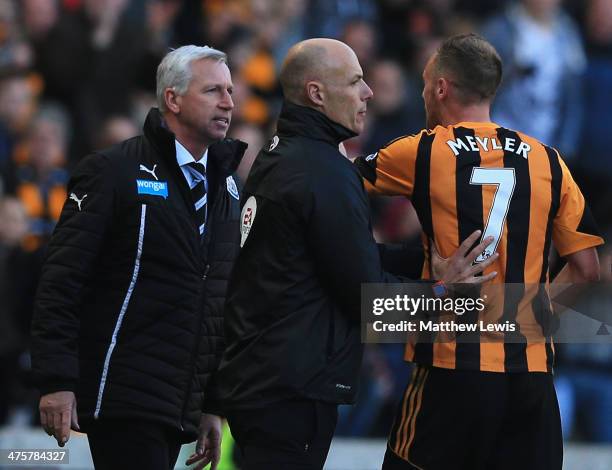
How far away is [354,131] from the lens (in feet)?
13.4

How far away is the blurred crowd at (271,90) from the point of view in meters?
8.87

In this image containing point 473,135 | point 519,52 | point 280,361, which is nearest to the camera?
point 280,361

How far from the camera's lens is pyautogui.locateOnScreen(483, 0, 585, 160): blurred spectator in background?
1074 cm

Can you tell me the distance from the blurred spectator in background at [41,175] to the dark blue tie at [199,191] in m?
4.38

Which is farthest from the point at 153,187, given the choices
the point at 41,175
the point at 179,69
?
the point at 41,175

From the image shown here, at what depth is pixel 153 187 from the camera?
14.1 ft

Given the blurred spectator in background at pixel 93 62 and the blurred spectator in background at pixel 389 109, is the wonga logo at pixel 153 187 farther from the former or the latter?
the blurred spectator in background at pixel 389 109

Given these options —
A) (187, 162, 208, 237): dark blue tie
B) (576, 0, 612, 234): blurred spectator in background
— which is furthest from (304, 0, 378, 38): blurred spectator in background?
(187, 162, 208, 237): dark blue tie

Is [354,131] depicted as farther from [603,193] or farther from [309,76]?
[603,193]

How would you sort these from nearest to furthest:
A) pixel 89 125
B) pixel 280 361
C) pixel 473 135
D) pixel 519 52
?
pixel 280 361, pixel 473 135, pixel 89 125, pixel 519 52

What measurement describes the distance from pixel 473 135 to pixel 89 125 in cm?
576

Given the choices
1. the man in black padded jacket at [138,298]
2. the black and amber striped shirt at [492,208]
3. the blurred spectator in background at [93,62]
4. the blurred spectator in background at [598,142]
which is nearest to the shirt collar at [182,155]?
the man in black padded jacket at [138,298]

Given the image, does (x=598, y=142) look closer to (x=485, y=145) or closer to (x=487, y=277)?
(x=485, y=145)

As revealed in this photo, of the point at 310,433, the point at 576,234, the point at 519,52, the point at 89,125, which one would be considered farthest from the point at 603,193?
the point at 310,433
